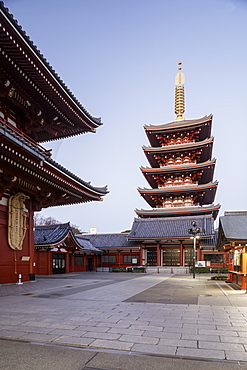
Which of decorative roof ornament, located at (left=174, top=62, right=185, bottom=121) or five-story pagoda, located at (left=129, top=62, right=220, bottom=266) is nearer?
five-story pagoda, located at (left=129, top=62, right=220, bottom=266)

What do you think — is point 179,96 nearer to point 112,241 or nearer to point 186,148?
point 186,148

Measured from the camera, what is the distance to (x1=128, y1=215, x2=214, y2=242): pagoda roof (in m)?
34.0

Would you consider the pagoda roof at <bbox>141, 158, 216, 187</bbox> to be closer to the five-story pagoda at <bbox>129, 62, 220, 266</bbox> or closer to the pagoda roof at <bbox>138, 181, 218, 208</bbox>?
the five-story pagoda at <bbox>129, 62, 220, 266</bbox>

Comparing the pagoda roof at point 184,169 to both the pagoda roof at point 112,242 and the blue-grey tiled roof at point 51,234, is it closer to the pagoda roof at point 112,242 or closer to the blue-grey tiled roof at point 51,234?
the pagoda roof at point 112,242

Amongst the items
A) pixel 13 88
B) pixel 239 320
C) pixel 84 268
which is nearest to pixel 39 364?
pixel 239 320

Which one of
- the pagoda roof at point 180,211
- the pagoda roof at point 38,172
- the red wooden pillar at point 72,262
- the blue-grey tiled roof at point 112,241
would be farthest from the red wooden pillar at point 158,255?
the pagoda roof at point 38,172

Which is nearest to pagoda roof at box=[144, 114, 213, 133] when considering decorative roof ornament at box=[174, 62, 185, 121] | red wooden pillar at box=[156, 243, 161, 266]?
decorative roof ornament at box=[174, 62, 185, 121]

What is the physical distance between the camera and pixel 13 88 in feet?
45.3

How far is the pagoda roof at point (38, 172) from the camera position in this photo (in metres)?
11.2

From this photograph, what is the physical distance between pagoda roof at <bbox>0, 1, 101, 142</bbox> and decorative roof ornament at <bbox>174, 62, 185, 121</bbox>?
29.1 meters

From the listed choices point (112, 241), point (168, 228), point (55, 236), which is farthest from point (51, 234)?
point (168, 228)

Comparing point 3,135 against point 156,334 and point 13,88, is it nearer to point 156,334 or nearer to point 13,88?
point 13,88

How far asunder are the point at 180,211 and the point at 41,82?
2964 cm

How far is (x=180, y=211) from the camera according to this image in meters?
39.3
